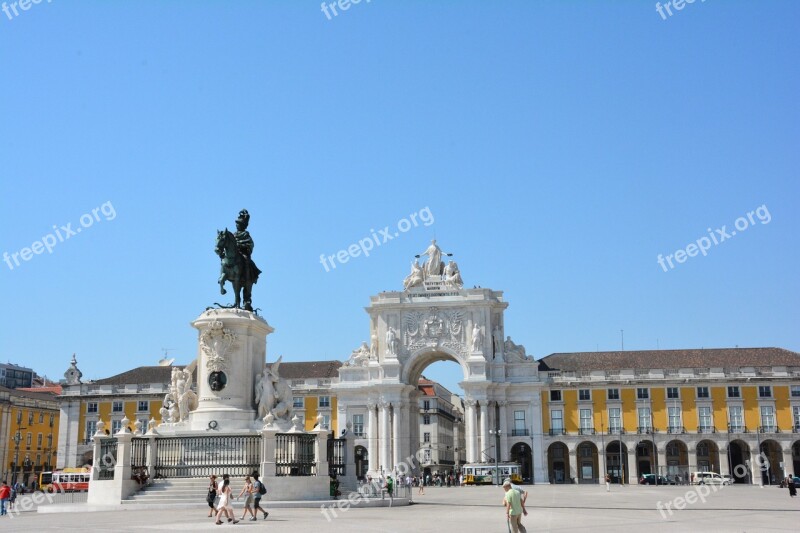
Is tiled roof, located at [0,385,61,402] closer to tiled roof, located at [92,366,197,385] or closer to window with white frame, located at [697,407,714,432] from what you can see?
tiled roof, located at [92,366,197,385]

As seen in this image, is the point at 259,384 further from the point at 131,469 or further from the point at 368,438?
the point at 368,438

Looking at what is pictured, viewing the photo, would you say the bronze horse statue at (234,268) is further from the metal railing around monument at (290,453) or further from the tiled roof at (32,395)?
the tiled roof at (32,395)

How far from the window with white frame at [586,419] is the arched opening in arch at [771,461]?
1339cm

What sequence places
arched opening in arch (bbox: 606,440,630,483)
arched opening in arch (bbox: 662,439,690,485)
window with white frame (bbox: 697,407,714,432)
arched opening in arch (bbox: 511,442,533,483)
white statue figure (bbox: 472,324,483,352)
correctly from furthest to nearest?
arched opening in arch (bbox: 511,442,533,483)
arched opening in arch (bbox: 606,440,630,483)
white statue figure (bbox: 472,324,483,352)
window with white frame (bbox: 697,407,714,432)
arched opening in arch (bbox: 662,439,690,485)

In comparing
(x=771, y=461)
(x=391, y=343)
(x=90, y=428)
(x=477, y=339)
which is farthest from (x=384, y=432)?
(x=771, y=461)

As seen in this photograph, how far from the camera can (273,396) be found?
26.1 metres

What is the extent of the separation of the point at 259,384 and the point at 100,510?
5235 millimetres

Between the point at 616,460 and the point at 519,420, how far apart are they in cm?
936

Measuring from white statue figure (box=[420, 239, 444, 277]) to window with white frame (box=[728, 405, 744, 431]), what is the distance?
87.8 ft

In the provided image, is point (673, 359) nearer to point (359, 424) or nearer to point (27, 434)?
point (359, 424)

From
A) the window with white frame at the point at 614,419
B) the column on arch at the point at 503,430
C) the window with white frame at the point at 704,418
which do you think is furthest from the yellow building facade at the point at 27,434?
the window with white frame at the point at 704,418

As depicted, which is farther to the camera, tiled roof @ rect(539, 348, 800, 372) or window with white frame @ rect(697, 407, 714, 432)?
tiled roof @ rect(539, 348, 800, 372)

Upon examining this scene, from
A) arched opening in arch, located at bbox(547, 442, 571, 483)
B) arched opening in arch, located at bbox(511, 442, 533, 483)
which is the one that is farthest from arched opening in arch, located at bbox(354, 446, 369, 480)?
arched opening in arch, located at bbox(547, 442, 571, 483)

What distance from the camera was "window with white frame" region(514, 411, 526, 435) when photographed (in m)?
77.6
